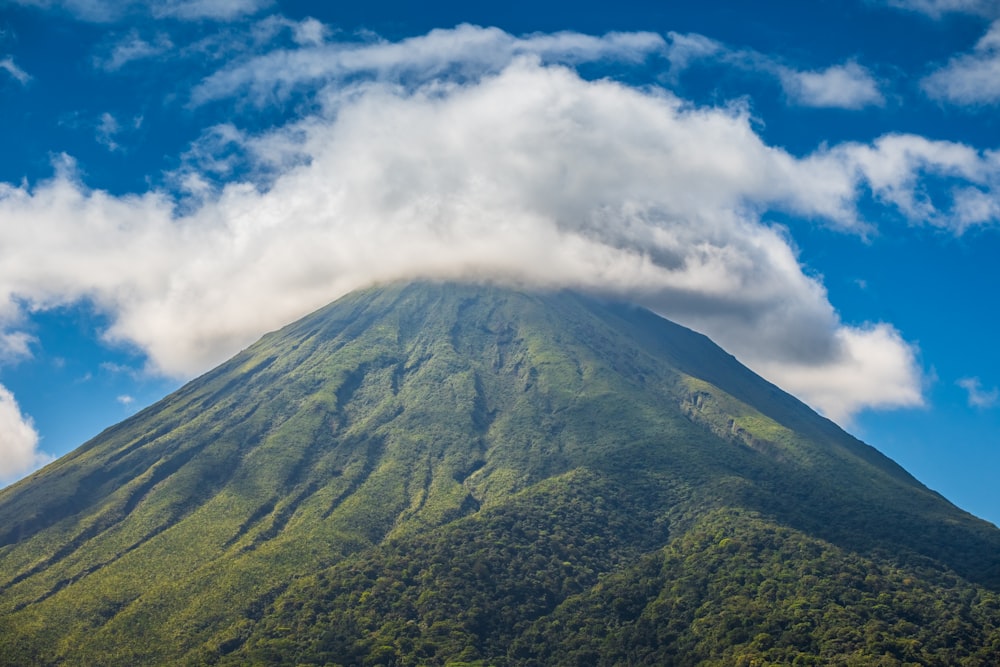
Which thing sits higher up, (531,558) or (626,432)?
(626,432)

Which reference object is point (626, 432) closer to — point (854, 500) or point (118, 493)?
point (854, 500)

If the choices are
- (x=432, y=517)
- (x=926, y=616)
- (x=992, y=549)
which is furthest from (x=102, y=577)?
(x=992, y=549)

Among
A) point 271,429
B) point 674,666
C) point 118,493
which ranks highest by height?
point 271,429

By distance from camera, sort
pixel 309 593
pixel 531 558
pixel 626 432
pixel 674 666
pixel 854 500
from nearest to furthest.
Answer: pixel 674 666
pixel 309 593
pixel 531 558
pixel 854 500
pixel 626 432

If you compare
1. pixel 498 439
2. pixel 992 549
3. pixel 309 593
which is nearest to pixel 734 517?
pixel 992 549

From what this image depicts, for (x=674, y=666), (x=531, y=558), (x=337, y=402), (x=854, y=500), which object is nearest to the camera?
(x=674, y=666)

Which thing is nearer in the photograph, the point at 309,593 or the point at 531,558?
the point at 309,593
